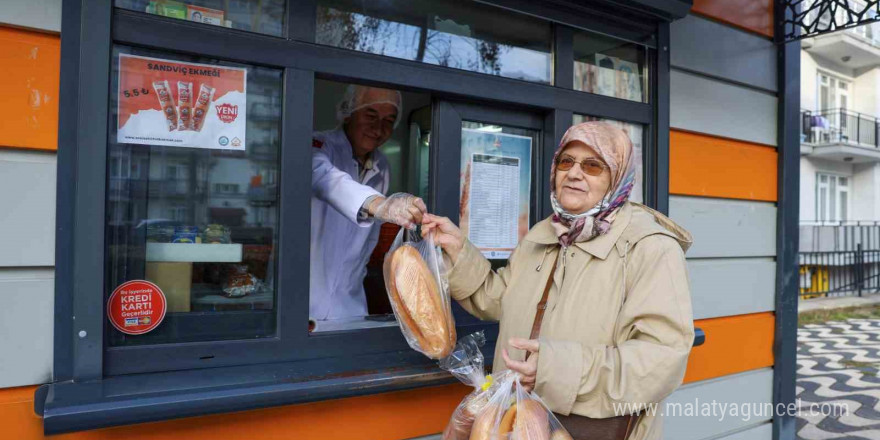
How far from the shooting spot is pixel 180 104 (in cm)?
187

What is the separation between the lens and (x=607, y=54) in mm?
2959

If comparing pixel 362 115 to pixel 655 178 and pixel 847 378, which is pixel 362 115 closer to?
pixel 655 178

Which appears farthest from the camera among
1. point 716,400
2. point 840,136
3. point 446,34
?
point 840,136

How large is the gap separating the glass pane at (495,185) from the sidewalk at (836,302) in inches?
512

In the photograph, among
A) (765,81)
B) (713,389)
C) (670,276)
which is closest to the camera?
(670,276)

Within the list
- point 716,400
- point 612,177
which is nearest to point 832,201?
point 716,400

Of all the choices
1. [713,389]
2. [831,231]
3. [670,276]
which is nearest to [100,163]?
[670,276]

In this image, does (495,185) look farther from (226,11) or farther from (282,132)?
(226,11)

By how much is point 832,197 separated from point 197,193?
22.9 m

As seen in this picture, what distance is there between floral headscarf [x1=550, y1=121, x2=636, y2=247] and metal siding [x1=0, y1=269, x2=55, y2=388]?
1.69 m

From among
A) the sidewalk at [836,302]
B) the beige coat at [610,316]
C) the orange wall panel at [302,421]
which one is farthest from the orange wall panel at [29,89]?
the sidewalk at [836,302]

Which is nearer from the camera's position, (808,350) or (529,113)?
(529,113)

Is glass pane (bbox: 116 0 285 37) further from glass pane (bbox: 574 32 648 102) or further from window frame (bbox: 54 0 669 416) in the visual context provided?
glass pane (bbox: 574 32 648 102)

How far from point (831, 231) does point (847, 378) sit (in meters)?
11.4
